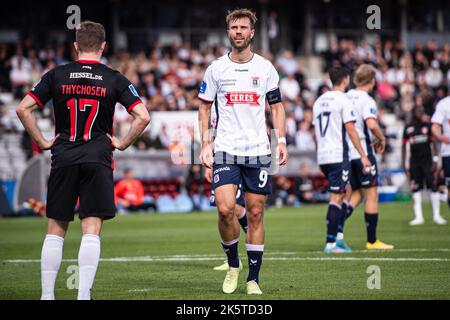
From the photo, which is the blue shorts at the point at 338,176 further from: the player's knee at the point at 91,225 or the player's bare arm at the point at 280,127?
the player's knee at the point at 91,225

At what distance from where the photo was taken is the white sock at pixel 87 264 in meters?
8.92

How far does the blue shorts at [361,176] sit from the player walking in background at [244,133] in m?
5.10

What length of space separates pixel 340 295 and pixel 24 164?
68.2ft

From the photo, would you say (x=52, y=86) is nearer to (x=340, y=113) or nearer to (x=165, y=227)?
(x=340, y=113)

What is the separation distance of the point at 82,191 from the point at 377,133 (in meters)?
6.77

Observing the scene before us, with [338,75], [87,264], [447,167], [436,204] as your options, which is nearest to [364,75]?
[338,75]

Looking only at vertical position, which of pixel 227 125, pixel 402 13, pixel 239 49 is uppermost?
pixel 402 13

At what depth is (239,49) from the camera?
1052 centimetres

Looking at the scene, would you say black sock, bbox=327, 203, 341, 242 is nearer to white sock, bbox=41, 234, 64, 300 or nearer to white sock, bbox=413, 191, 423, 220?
white sock, bbox=41, 234, 64, 300

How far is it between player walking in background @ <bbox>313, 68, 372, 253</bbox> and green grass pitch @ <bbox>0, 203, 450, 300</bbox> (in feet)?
1.86

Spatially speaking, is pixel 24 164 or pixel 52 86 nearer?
pixel 52 86

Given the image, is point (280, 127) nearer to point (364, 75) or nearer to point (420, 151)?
point (364, 75)

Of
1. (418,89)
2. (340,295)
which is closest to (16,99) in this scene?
(418,89)

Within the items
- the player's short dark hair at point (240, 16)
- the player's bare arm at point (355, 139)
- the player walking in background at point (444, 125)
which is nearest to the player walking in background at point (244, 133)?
the player's short dark hair at point (240, 16)
